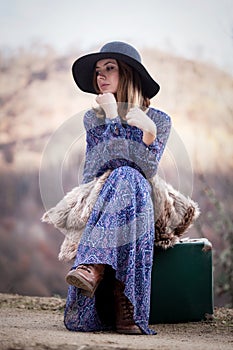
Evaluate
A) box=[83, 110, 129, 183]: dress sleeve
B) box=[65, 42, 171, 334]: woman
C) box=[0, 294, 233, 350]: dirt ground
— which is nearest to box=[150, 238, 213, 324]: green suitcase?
box=[0, 294, 233, 350]: dirt ground

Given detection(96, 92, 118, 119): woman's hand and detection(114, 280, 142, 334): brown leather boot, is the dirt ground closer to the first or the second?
detection(114, 280, 142, 334): brown leather boot

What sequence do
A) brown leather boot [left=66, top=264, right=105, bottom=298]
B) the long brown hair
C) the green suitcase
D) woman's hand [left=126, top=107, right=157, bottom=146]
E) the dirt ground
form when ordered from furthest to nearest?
the green suitcase, the long brown hair, woman's hand [left=126, top=107, right=157, bottom=146], brown leather boot [left=66, top=264, right=105, bottom=298], the dirt ground

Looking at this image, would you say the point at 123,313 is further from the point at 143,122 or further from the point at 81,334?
the point at 143,122

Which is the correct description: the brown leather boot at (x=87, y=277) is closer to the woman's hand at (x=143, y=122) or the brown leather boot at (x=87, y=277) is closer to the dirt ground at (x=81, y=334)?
the dirt ground at (x=81, y=334)

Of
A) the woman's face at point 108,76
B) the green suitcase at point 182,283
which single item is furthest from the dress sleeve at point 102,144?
the green suitcase at point 182,283

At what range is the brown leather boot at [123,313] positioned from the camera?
9.63 feet

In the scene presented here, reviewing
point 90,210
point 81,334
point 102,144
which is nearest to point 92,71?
point 102,144

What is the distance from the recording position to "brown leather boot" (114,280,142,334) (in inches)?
116

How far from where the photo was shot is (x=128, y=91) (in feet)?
10.6

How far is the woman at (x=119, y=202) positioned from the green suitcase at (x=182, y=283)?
297mm

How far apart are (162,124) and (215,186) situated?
2.08m

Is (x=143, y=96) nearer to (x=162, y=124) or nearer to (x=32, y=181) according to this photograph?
(x=162, y=124)

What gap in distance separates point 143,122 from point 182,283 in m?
0.83

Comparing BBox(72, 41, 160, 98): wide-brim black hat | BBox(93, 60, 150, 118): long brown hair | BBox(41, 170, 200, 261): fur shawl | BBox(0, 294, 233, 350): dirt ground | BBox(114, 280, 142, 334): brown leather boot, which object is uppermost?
BBox(72, 41, 160, 98): wide-brim black hat
